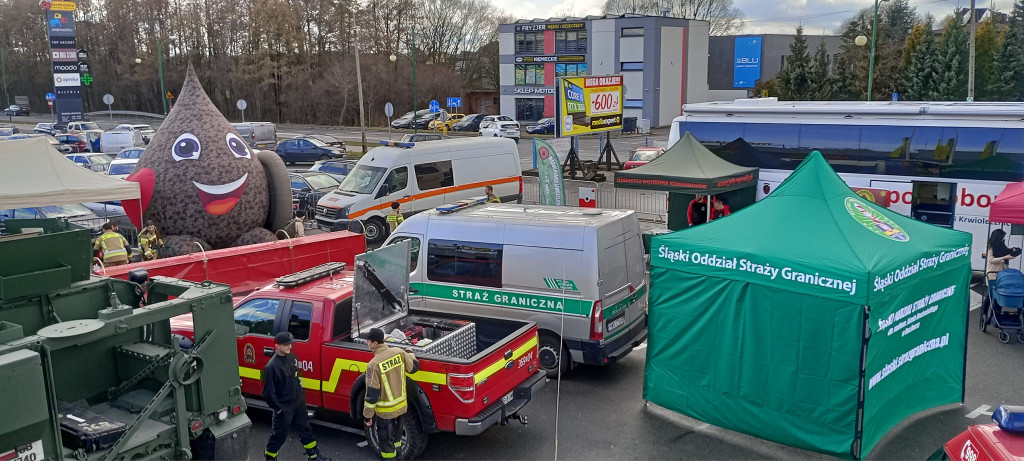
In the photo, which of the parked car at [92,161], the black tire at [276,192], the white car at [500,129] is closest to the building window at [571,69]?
the white car at [500,129]

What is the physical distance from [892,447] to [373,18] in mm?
65724

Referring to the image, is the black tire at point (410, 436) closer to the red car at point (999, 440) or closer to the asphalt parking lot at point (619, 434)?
the asphalt parking lot at point (619, 434)

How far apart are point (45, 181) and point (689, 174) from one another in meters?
11.4

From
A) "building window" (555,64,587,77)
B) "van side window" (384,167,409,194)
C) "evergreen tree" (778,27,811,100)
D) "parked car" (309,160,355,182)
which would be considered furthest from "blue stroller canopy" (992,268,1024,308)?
"building window" (555,64,587,77)

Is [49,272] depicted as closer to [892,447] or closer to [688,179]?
[892,447]

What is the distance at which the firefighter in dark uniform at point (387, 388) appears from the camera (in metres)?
6.99

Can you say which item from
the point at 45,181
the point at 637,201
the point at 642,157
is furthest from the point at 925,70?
the point at 45,181

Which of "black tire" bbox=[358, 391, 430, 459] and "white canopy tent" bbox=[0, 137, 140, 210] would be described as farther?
"white canopy tent" bbox=[0, 137, 140, 210]

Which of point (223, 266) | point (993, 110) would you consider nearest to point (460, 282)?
point (223, 266)

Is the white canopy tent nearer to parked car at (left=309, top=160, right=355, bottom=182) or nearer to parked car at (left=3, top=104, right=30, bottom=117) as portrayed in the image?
parked car at (left=309, top=160, right=355, bottom=182)

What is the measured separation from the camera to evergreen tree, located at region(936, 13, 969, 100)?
42781 mm

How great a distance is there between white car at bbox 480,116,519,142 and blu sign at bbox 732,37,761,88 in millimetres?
26831

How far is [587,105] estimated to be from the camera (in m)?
26.2

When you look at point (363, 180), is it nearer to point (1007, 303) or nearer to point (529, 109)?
point (1007, 303)
